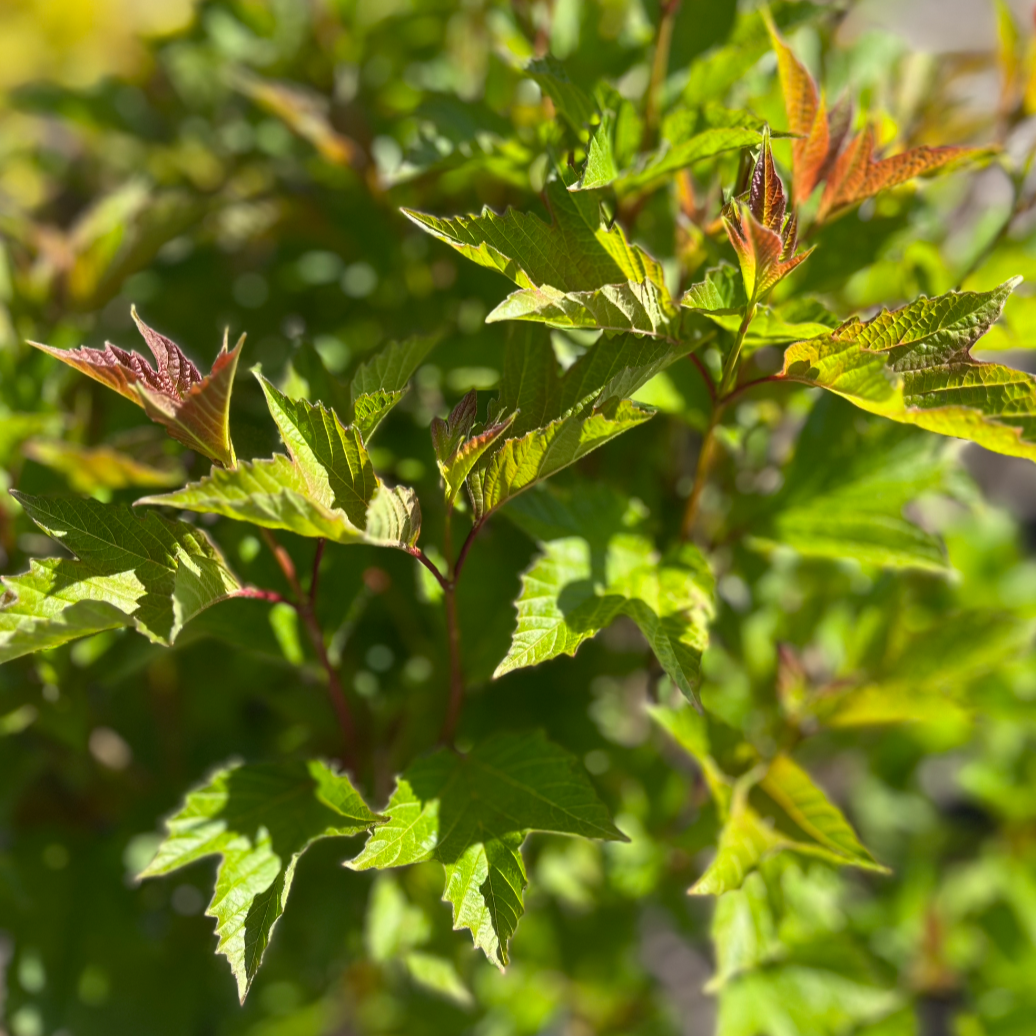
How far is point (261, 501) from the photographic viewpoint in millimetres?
570

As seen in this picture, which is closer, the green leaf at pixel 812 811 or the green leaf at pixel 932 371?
the green leaf at pixel 932 371

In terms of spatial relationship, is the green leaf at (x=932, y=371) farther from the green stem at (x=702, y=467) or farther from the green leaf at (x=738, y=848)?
the green leaf at (x=738, y=848)

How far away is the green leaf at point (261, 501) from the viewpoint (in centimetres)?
57

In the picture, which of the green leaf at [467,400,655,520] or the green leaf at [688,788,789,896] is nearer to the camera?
the green leaf at [467,400,655,520]

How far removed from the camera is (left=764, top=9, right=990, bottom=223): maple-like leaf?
2.37 ft

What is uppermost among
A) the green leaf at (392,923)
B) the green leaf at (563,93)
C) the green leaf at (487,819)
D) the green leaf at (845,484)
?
the green leaf at (563,93)

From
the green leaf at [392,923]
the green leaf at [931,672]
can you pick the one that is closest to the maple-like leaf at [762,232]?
the green leaf at [931,672]

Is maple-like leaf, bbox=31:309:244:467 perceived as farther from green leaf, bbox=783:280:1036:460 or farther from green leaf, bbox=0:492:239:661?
green leaf, bbox=783:280:1036:460

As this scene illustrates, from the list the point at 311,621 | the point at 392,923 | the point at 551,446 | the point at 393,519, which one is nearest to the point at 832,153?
the point at 551,446

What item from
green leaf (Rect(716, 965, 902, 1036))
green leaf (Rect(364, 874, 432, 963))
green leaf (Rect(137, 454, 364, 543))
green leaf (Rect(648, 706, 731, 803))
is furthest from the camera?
green leaf (Rect(716, 965, 902, 1036))

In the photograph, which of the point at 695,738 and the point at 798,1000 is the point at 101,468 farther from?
the point at 798,1000

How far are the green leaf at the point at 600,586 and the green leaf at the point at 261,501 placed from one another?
0.16m

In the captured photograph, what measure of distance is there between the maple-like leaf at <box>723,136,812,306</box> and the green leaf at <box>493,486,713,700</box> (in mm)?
252

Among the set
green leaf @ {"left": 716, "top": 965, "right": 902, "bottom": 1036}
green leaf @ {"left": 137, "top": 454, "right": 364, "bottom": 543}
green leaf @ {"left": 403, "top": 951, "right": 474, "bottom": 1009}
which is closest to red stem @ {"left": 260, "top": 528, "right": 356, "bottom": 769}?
green leaf @ {"left": 137, "top": 454, "right": 364, "bottom": 543}
